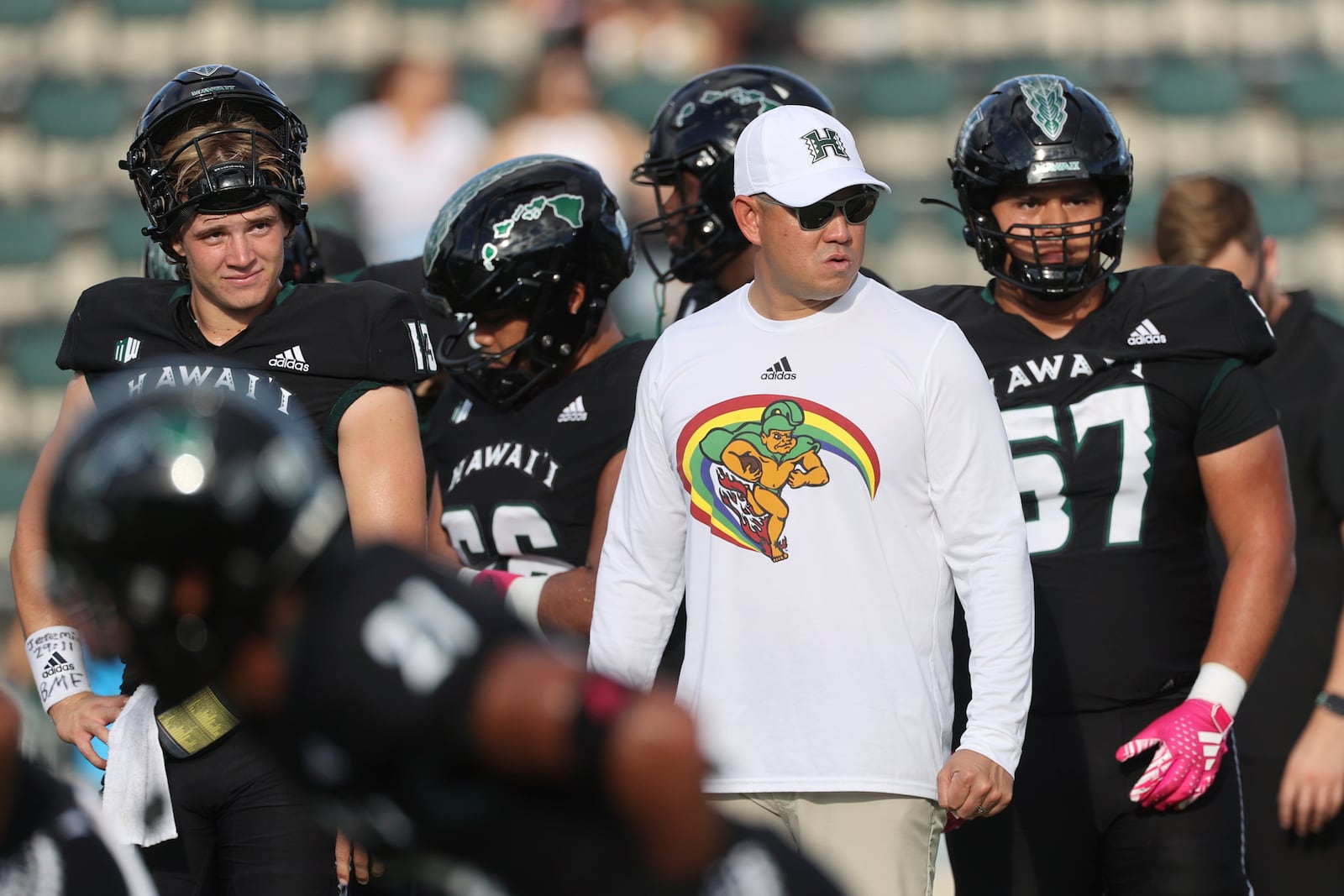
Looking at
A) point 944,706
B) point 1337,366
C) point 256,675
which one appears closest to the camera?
point 256,675

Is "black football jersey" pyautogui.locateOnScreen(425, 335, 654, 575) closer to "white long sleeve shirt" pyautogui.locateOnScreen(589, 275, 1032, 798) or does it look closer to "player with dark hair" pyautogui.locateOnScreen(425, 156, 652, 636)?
"player with dark hair" pyautogui.locateOnScreen(425, 156, 652, 636)

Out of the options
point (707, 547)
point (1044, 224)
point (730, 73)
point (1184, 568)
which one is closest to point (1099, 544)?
point (1184, 568)

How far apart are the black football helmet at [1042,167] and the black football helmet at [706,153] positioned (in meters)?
0.69

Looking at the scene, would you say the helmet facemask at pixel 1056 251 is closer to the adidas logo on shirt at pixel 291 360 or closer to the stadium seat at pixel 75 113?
the adidas logo on shirt at pixel 291 360

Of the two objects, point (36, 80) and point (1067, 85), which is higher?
point (36, 80)

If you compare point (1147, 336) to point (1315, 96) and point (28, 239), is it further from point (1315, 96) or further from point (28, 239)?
point (28, 239)

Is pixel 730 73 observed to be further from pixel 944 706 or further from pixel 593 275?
pixel 944 706

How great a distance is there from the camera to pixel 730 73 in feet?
16.7

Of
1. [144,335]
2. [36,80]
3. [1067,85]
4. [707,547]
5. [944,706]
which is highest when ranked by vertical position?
[36,80]

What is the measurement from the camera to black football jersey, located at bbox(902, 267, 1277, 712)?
401 cm

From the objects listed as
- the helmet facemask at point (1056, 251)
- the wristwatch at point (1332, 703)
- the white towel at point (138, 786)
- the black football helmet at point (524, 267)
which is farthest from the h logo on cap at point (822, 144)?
the wristwatch at point (1332, 703)

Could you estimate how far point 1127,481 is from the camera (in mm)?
4016

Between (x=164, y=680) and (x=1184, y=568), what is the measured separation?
8.46ft

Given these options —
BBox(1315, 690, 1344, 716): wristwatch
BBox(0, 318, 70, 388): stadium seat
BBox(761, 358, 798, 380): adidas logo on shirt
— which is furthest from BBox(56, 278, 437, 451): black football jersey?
BBox(0, 318, 70, 388): stadium seat
